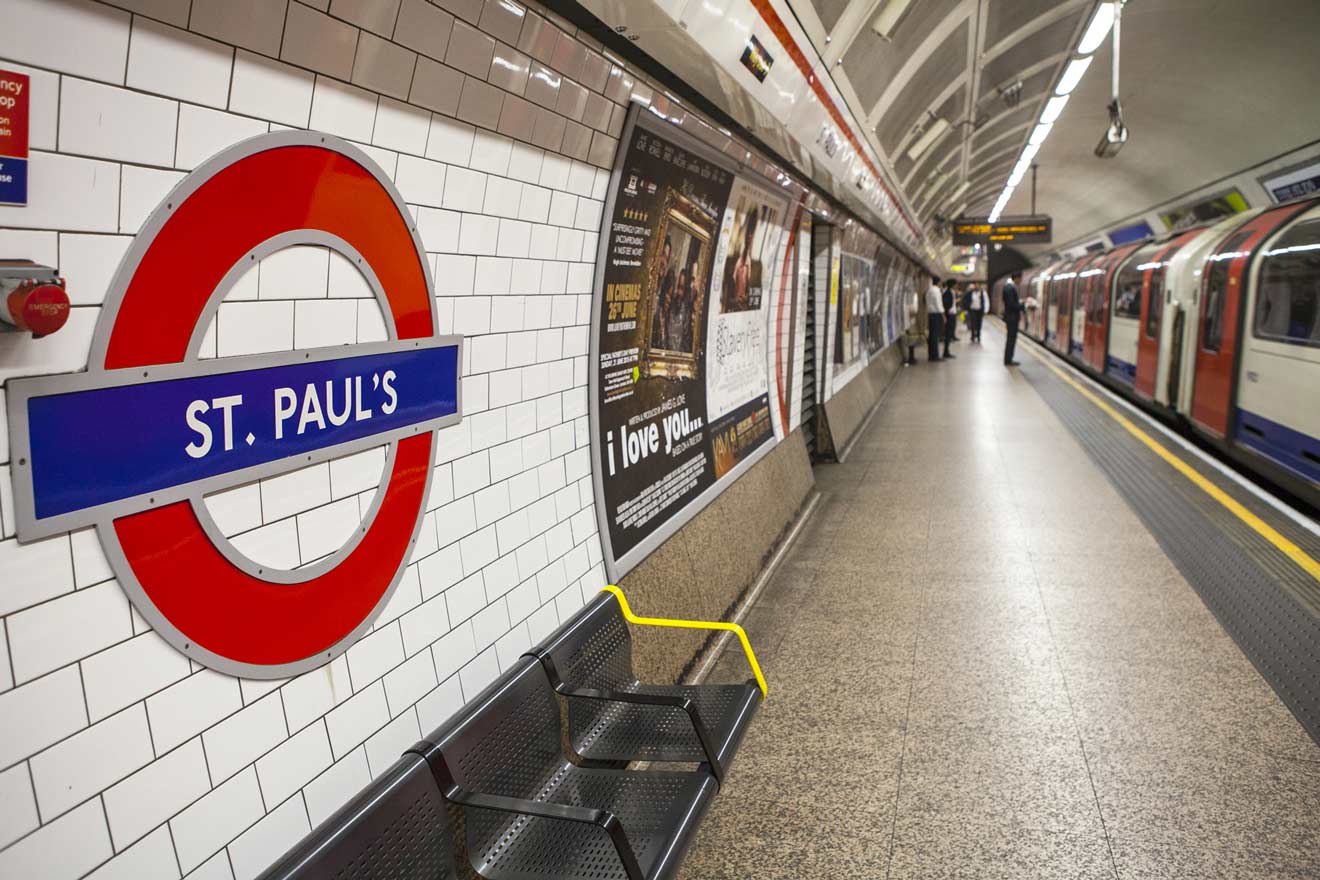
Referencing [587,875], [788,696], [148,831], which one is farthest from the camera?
[788,696]

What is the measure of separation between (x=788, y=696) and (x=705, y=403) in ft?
4.83

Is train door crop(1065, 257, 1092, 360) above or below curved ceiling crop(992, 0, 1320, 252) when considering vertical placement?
below

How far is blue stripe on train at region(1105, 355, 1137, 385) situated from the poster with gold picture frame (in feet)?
29.7

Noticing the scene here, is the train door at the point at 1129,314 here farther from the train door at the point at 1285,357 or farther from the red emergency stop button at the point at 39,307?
the red emergency stop button at the point at 39,307

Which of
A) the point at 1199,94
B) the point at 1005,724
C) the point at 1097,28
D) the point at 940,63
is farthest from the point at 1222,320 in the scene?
the point at 1005,724

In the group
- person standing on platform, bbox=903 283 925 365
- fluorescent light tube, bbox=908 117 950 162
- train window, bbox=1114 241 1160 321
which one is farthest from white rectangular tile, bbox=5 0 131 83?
person standing on platform, bbox=903 283 925 365

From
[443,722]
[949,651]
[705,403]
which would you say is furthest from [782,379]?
[443,722]

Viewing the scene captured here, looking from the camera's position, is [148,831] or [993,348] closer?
[148,831]

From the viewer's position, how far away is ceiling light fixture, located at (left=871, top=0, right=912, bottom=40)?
5051 mm

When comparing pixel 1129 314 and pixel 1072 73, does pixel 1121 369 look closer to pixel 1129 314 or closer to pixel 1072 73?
pixel 1129 314

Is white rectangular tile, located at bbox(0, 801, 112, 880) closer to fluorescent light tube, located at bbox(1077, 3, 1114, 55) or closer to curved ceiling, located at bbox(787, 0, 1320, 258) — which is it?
curved ceiling, located at bbox(787, 0, 1320, 258)

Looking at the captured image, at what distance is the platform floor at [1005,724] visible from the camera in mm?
2604

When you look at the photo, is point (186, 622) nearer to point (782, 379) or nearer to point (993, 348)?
point (782, 379)

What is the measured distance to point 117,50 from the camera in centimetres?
130
